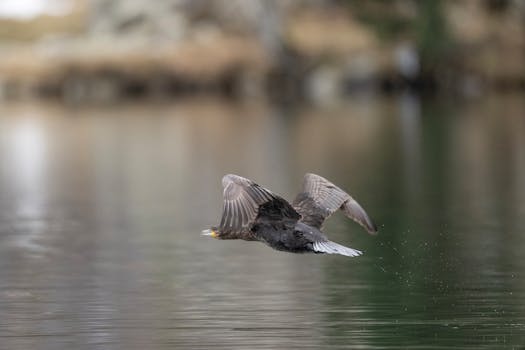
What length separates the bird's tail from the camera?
10984 mm

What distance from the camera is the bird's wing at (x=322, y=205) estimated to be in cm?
1218

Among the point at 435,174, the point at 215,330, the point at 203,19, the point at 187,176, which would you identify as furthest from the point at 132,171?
the point at 203,19

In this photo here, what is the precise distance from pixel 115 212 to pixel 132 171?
24.1 ft

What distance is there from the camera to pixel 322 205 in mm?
12359

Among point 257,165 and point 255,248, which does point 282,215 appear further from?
point 257,165

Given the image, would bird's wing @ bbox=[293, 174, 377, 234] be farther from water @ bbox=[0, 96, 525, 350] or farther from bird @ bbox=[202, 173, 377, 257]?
water @ bbox=[0, 96, 525, 350]

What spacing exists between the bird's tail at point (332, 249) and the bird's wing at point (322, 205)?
58 cm

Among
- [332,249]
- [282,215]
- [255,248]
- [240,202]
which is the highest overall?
[240,202]

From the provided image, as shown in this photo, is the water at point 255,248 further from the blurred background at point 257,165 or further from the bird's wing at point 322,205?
the bird's wing at point 322,205

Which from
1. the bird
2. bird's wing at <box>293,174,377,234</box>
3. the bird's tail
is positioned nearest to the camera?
the bird's tail

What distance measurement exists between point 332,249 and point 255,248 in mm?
5850

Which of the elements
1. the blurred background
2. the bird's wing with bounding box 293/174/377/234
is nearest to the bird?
the bird's wing with bounding box 293/174/377/234

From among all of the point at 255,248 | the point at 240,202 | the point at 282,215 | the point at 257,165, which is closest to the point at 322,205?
the point at 282,215

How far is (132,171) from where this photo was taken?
94.6 ft
